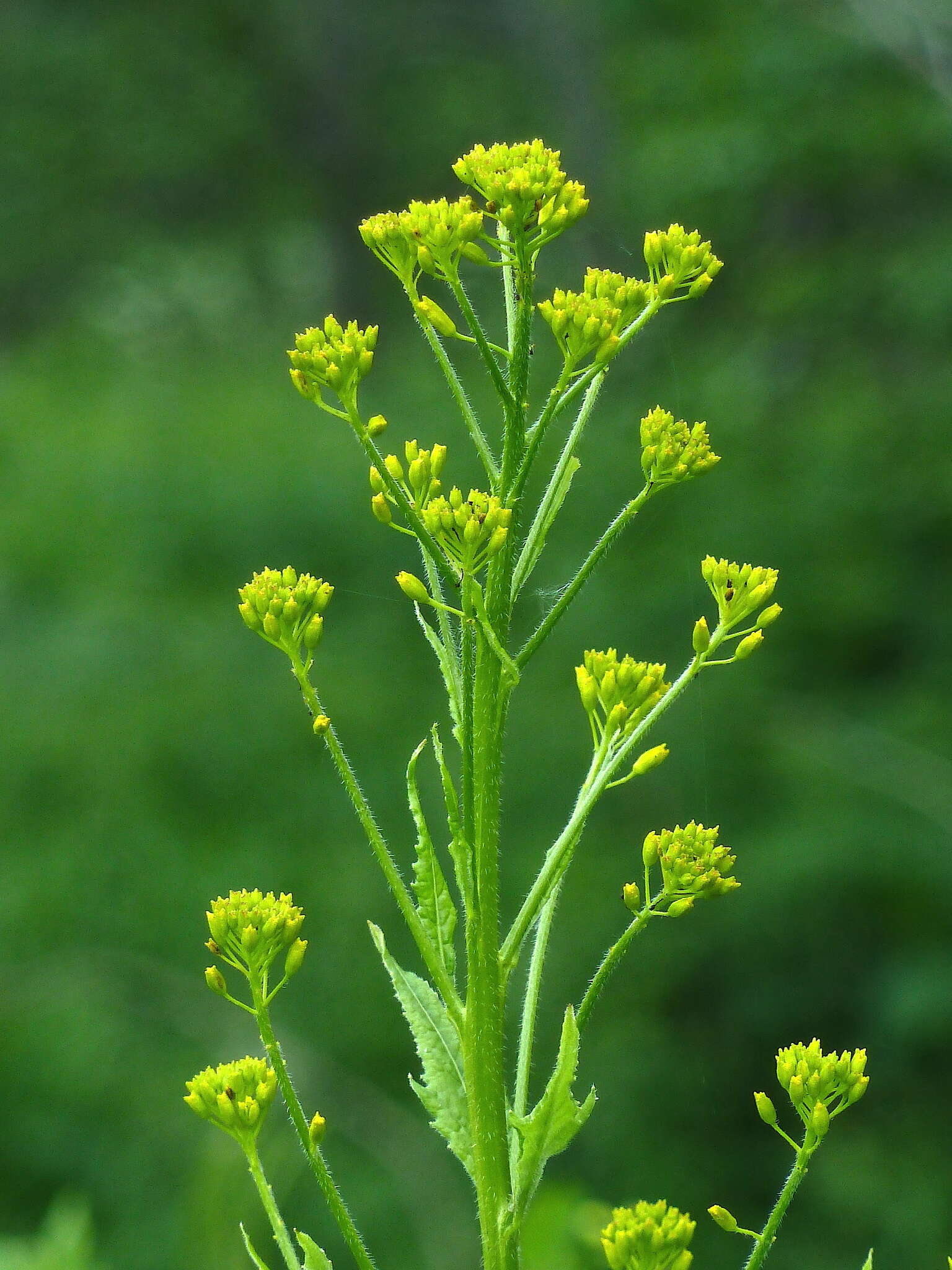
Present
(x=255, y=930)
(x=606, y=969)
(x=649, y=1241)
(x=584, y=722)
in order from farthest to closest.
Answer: (x=584, y=722), (x=255, y=930), (x=606, y=969), (x=649, y=1241)

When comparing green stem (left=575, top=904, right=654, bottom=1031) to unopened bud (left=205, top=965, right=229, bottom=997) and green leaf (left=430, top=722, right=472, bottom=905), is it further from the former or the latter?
unopened bud (left=205, top=965, right=229, bottom=997)

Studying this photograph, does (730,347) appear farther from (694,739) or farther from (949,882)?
(949,882)

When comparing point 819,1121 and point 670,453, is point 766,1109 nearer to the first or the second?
point 819,1121

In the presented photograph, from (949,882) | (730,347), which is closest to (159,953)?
(949,882)

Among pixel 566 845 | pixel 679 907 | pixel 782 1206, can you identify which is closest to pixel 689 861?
pixel 679 907

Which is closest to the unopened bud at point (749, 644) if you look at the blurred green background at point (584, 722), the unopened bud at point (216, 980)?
the unopened bud at point (216, 980)

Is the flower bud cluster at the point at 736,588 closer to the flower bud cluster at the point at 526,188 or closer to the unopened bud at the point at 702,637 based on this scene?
the unopened bud at the point at 702,637
